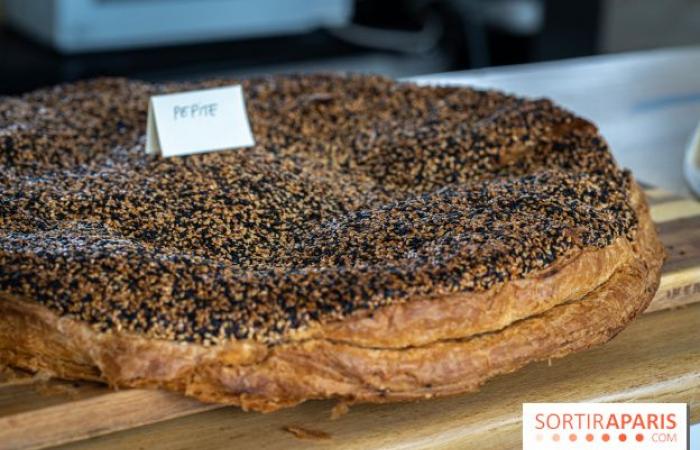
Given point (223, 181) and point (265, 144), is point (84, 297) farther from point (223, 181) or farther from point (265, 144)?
point (265, 144)

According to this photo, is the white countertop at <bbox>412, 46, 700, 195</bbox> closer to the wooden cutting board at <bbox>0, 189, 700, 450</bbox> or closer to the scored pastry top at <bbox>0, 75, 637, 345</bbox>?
the scored pastry top at <bbox>0, 75, 637, 345</bbox>

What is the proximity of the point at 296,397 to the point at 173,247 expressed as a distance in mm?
291

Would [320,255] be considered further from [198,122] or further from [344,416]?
[198,122]

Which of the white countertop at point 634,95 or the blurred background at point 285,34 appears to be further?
the blurred background at point 285,34

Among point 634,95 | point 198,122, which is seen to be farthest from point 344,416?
point 634,95

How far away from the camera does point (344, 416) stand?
4.10 feet

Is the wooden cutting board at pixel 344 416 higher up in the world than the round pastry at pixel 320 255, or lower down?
lower down

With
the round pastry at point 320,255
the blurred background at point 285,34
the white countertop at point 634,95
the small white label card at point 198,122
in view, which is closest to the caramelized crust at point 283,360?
the round pastry at point 320,255

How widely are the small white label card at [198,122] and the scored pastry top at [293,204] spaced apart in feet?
0.12

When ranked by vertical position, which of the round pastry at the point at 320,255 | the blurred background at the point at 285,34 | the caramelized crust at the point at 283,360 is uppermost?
the blurred background at the point at 285,34

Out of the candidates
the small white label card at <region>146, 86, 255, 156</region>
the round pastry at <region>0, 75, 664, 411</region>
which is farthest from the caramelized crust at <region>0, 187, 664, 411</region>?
the small white label card at <region>146, 86, 255, 156</region>

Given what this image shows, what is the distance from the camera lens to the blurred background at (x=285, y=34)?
12.4ft

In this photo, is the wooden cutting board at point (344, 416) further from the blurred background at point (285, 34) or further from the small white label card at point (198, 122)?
the blurred background at point (285, 34)

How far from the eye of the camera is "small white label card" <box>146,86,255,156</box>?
1.62 meters
